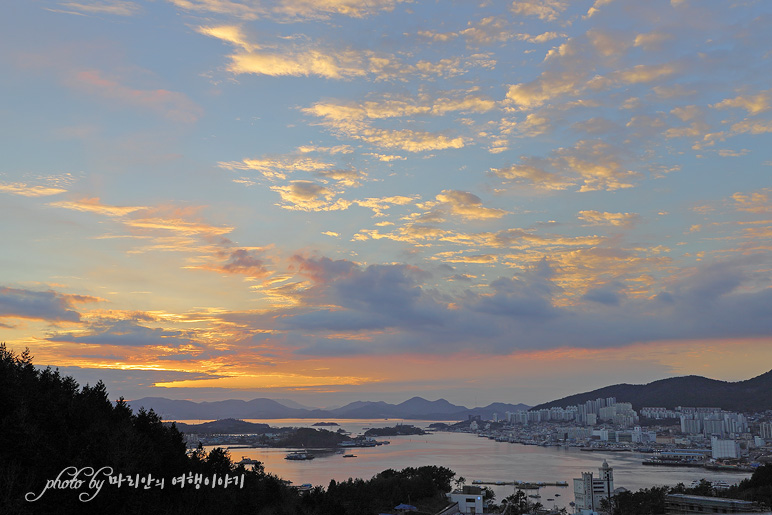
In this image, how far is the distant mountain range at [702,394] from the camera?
102 meters

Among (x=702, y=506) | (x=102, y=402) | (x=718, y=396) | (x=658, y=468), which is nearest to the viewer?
(x=102, y=402)

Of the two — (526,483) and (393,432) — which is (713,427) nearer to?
(393,432)

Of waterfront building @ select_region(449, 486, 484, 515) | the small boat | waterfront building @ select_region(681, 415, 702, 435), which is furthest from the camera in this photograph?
waterfront building @ select_region(681, 415, 702, 435)

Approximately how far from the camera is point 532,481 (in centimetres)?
4422

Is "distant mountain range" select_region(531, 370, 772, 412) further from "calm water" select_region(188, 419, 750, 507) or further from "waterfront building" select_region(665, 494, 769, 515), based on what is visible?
"waterfront building" select_region(665, 494, 769, 515)

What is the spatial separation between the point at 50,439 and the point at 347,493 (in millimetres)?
13193

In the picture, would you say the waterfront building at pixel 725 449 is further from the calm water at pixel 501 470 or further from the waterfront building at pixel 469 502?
the waterfront building at pixel 469 502

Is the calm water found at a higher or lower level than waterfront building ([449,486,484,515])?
lower

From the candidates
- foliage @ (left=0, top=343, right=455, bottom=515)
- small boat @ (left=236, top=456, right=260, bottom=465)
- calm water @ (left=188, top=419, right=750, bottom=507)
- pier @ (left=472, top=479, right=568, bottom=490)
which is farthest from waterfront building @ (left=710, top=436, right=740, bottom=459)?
foliage @ (left=0, top=343, right=455, bottom=515)

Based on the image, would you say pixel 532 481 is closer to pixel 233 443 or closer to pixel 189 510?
pixel 189 510

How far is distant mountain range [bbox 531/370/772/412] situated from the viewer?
10188 cm

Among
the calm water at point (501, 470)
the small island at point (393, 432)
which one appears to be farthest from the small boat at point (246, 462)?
the small island at point (393, 432)

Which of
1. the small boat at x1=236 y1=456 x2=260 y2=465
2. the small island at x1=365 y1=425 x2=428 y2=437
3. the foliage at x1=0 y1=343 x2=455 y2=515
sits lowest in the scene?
the small island at x1=365 y1=425 x2=428 y2=437

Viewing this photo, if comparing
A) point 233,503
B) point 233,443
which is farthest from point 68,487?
point 233,443
